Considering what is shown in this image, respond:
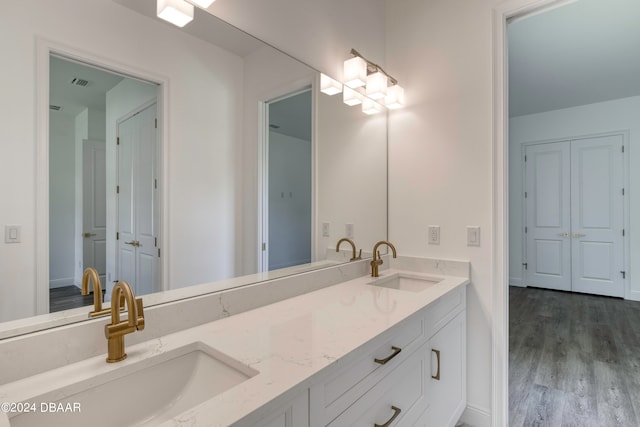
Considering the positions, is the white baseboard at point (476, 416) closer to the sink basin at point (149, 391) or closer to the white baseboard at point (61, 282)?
the sink basin at point (149, 391)

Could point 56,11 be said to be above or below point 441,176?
above

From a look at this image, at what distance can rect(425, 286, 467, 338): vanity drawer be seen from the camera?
1.39 metres

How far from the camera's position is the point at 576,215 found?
15.3ft

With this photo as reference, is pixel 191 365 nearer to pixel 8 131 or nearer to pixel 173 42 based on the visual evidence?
pixel 8 131

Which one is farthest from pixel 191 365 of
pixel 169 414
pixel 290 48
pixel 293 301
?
pixel 290 48

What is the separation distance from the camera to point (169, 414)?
2.67 ft

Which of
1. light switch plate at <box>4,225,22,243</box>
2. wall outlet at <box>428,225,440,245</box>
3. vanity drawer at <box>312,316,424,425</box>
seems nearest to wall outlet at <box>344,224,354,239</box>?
wall outlet at <box>428,225,440,245</box>

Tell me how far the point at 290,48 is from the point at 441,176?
1.15 meters

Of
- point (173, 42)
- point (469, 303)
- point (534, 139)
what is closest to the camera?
point (173, 42)

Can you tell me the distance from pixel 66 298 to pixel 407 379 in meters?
1.15

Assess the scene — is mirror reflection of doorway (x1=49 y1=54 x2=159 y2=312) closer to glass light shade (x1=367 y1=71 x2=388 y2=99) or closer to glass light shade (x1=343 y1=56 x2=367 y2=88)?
glass light shade (x1=343 y1=56 x2=367 y2=88)

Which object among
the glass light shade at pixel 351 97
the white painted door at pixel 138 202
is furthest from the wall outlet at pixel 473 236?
the white painted door at pixel 138 202

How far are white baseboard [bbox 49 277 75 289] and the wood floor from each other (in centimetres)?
226

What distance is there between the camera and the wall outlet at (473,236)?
183 centimetres
